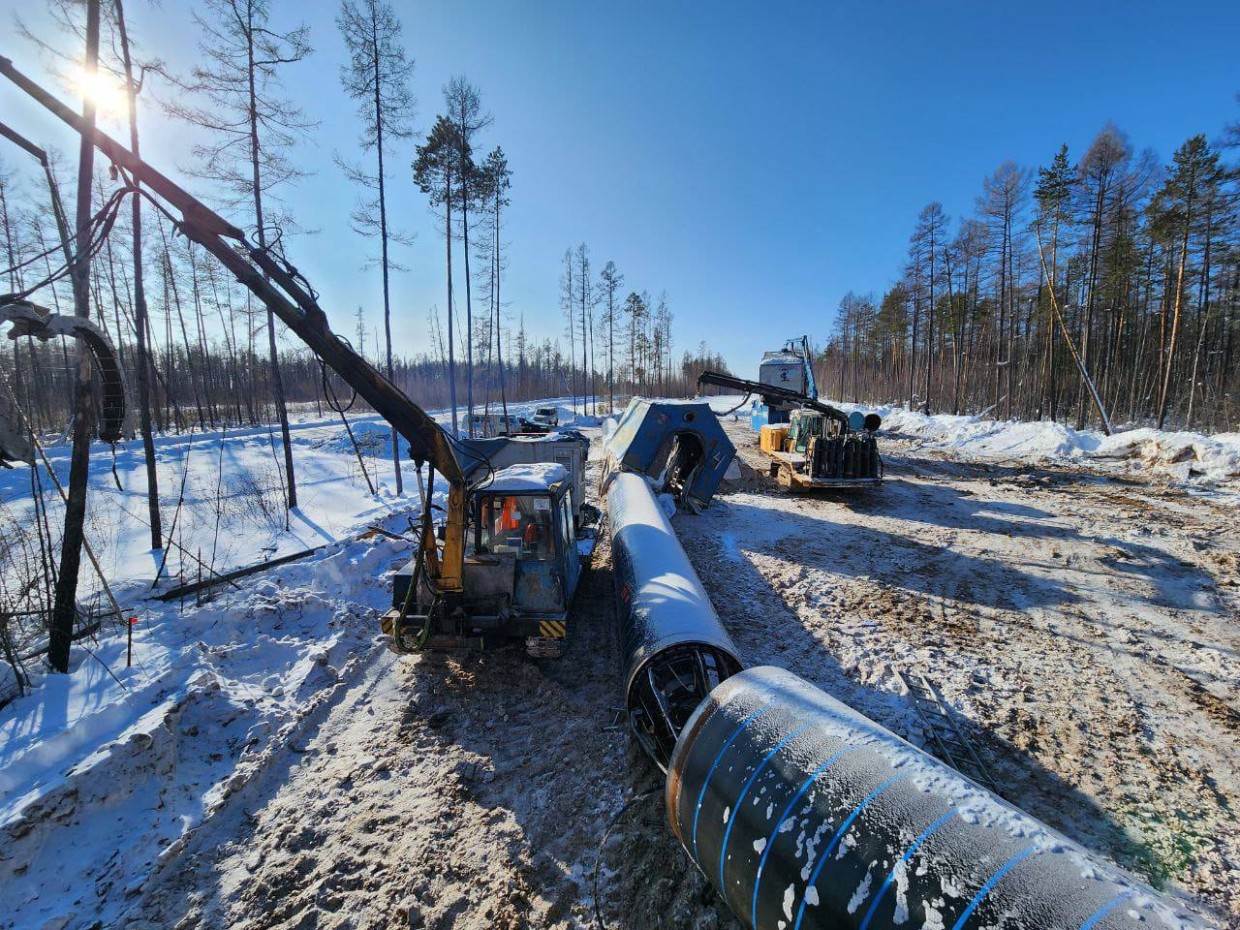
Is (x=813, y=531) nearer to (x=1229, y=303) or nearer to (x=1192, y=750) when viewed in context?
(x=1192, y=750)

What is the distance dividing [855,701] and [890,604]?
8.74 feet

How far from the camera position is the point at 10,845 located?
122 inches

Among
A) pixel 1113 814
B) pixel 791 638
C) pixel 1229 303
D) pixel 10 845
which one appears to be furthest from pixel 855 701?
pixel 1229 303

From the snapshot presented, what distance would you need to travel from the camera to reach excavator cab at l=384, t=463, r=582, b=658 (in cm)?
521

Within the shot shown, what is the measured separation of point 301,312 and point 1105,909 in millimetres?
6266

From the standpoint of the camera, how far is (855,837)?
2053 millimetres

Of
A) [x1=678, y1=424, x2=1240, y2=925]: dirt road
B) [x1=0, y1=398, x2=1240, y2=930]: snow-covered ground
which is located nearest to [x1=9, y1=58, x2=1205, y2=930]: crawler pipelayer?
[x1=0, y1=398, x2=1240, y2=930]: snow-covered ground

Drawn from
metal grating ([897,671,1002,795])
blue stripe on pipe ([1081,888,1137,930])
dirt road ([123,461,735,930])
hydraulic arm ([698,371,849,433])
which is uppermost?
hydraulic arm ([698,371,849,433])

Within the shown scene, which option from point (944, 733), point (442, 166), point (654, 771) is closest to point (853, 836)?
point (654, 771)

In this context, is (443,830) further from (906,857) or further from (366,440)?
(366,440)

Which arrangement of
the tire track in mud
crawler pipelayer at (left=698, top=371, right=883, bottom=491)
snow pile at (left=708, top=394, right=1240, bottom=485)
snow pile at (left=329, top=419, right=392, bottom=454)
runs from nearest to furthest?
1. the tire track in mud
2. crawler pipelayer at (left=698, top=371, right=883, bottom=491)
3. snow pile at (left=708, top=394, right=1240, bottom=485)
4. snow pile at (left=329, top=419, right=392, bottom=454)

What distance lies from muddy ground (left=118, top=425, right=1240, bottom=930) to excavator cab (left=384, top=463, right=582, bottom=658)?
0.55 meters

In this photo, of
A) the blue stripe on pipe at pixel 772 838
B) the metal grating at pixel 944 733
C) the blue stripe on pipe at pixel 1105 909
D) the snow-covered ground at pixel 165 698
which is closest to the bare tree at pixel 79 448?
the snow-covered ground at pixel 165 698

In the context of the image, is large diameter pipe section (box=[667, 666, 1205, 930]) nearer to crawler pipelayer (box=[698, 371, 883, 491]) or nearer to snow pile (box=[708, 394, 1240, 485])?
crawler pipelayer (box=[698, 371, 883, 491])
